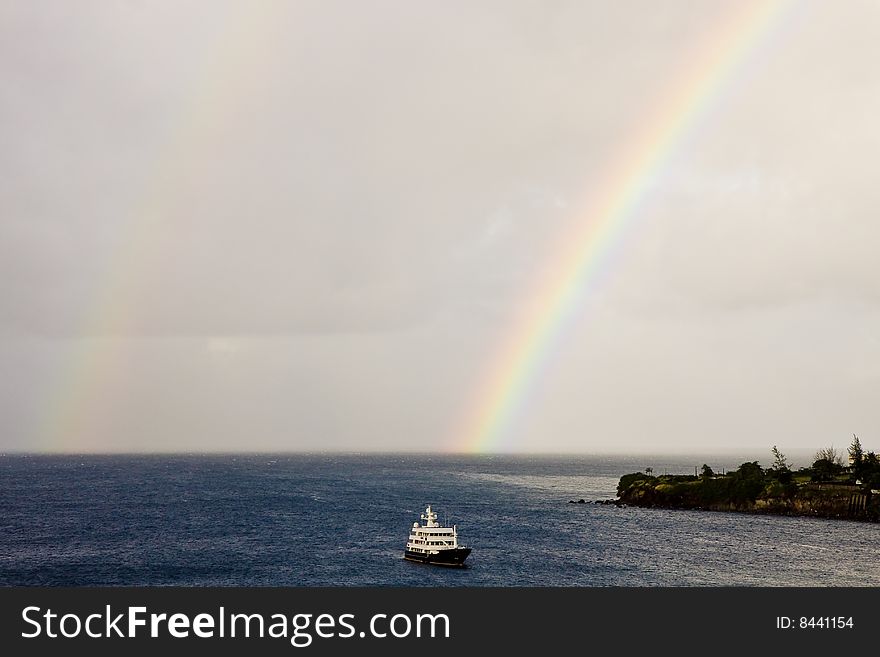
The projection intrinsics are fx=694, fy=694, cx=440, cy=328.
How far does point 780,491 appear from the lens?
157 meters

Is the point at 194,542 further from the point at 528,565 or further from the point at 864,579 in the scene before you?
the point at 864,579

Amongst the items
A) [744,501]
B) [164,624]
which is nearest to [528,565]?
[164,624]

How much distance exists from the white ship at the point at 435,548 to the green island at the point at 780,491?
305 feet

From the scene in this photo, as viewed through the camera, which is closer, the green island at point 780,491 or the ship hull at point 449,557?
the ship hull at point 449,557

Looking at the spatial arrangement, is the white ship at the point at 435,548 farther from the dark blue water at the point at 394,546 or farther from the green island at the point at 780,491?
the green island at the point at 780,491

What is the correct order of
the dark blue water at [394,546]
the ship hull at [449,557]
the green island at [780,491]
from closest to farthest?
the dark blue water at [394,546]
the ship hull at [449,557]
the green island at [780,491]

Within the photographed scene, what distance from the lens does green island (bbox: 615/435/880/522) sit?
5763 inches

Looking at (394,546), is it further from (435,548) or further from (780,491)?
(780,491)

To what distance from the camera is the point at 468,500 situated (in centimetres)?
18762

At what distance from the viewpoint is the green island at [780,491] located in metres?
146

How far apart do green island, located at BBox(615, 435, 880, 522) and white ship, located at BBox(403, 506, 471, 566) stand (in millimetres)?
93027

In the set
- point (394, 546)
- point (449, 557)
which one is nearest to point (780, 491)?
point (394, 546)

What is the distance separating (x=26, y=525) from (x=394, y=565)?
7774 cm

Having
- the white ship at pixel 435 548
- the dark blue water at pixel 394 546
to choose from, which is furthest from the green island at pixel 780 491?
the white ship at pixel 435 548
